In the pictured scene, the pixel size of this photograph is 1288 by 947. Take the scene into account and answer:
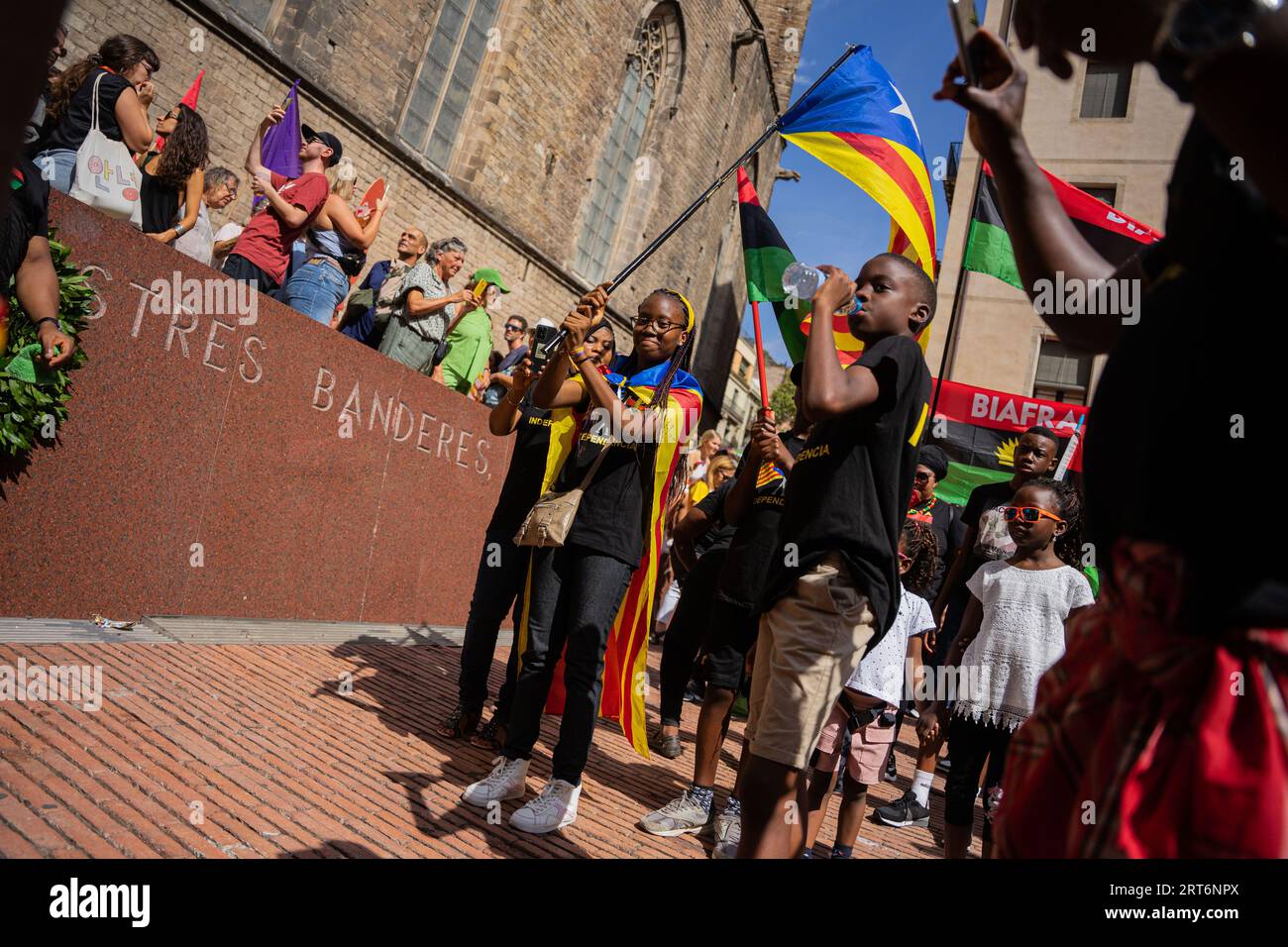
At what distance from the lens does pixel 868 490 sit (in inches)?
101

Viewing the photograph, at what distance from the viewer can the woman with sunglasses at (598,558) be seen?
3572mm

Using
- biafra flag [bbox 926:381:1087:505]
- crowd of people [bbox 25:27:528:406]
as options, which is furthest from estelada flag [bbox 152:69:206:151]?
biafra flag [bbox 926:381:1087:505]

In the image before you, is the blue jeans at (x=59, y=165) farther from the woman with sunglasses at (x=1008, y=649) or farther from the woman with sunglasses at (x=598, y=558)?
the woman with sunglasses at (x=1008, y=649)

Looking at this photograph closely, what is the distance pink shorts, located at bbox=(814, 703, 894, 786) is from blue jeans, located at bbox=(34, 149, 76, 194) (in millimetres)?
5235

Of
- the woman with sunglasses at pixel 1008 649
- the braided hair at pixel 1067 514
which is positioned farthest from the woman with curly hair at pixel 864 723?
the braided hair at pixel 1067 514

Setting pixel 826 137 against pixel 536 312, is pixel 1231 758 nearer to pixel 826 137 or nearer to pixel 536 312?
pixel 826 137

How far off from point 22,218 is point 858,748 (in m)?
4.62

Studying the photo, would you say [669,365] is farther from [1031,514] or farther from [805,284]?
[1031,514]

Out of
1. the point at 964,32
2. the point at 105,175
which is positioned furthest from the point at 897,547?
the point at 105,175

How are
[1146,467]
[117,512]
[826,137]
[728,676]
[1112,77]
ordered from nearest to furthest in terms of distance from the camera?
[1146,467] < [728,676] < [117,512] < [826,137] < [1112,77]
